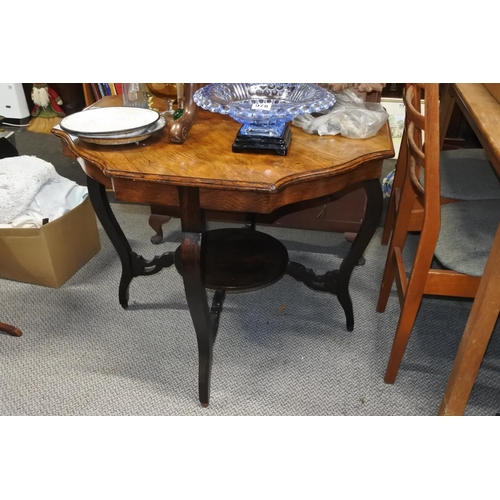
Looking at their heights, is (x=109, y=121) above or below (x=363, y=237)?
above

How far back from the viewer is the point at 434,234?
1.14 metres

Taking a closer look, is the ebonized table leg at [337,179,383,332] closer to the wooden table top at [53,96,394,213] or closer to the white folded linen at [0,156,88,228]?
the wooden table top at [53,96,394,213]

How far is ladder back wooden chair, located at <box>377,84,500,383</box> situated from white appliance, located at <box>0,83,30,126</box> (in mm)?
2704

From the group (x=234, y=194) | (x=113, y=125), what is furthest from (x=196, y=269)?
(x=113, y=125)

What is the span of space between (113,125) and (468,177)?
1086 mm

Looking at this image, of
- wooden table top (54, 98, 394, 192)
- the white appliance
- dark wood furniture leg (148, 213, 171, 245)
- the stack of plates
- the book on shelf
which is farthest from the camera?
the white appliance

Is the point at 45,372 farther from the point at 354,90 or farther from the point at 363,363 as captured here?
the point at 354,90

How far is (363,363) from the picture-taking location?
59.2 inches

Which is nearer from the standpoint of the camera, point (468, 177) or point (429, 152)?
point (429, 152)

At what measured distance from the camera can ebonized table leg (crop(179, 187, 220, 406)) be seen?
1.07 metres

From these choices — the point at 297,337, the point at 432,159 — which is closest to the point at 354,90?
the point at 432,159

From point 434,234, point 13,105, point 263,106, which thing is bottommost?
point 13,105

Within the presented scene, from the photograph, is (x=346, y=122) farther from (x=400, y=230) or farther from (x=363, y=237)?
(x=400, y=230)

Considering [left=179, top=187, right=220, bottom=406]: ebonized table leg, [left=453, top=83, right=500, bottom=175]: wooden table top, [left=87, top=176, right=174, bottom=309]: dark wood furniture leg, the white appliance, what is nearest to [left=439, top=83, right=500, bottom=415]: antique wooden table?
[left=453, top=83, right=500, bottom=175]: wooden table top
